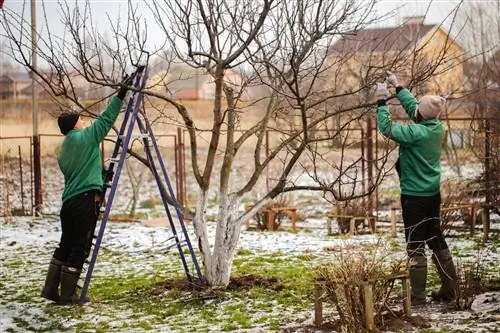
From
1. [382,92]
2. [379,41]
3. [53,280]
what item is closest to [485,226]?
[379,41]

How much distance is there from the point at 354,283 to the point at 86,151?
2799 millimetres

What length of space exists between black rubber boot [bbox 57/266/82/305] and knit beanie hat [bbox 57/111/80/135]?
4.20ft

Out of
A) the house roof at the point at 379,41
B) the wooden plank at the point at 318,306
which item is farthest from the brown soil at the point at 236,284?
the house roof at the point at 379,41

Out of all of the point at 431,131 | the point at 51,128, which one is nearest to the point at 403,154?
the point at 431,131

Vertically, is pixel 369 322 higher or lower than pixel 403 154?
lower

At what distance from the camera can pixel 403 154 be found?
19.9 feet

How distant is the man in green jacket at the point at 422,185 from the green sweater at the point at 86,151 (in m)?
2.41

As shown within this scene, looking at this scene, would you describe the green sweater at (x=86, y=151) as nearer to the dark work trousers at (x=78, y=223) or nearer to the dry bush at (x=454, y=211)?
the dark work trousers at (x=78, y=223)

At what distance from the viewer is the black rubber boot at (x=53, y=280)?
6.61m

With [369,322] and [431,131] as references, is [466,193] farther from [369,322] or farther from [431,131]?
[369,322]

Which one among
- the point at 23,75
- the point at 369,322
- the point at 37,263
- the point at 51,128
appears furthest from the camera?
the point at 23,75

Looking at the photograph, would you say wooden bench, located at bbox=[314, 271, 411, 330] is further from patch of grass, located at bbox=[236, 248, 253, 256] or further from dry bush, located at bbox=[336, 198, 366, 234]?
dry bush, located at bbox=[336, 198, 366, 234]

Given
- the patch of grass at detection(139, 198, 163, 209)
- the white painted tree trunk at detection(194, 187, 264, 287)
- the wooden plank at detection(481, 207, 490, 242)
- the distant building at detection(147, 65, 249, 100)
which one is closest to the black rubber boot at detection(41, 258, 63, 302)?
the white painted tree trunk at detection(194, 187, 264, 287)

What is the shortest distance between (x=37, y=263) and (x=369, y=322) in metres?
5.82
